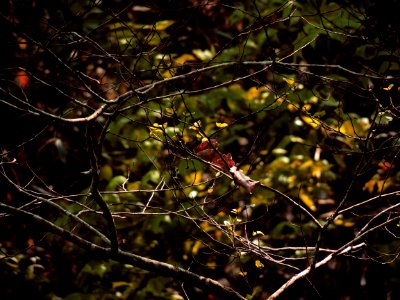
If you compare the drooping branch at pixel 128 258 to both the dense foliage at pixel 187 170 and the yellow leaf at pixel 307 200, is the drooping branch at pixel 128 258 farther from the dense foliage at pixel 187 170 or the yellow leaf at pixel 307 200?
the yellow leaf at pixel 307 200

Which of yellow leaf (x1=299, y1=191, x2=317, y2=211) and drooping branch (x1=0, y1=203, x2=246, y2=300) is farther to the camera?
yellow leaf (x1=299, y1=191, x2=317, y2=211)

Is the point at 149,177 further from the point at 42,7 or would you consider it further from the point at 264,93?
the point at 42,7

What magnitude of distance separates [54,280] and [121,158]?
1.45m

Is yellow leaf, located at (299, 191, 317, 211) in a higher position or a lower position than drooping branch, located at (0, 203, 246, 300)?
lower

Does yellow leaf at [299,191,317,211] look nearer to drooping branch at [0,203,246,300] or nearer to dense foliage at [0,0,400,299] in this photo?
dense foliage at [0,0,400,299]

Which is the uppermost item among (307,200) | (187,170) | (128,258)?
(128,258)

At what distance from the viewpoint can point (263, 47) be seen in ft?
15.4

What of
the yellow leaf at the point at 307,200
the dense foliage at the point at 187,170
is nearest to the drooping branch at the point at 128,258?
the dense foliage at the point at 187,170

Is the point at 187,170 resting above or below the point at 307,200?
above

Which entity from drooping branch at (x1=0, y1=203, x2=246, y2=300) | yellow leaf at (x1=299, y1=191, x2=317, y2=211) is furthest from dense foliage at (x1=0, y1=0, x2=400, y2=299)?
drooping branch at (x1=0, y1=203, x2=246, y2=300)

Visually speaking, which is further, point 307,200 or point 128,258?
point 307,200

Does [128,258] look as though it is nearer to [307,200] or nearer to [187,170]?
[187,170]

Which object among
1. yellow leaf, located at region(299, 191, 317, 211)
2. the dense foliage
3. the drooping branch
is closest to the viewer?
the drooping branch

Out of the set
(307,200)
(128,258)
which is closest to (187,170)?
(307,200)
